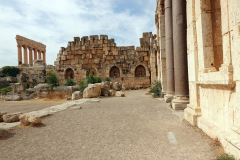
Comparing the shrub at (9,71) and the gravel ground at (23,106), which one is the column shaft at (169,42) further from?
the shrub at (9,71)

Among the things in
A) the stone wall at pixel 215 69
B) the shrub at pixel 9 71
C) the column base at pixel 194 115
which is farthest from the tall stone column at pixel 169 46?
the shrub at pixel 9 71

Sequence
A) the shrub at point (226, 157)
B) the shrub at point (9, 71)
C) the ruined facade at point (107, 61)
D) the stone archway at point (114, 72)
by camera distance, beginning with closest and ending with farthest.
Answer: the shrub at point (226, 157) → the ruined facade at point (107, 61) → the stone archway at point (114, 72) → the shrub at point (9, 71)

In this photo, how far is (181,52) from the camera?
5.48 m

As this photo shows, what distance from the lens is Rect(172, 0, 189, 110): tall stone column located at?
5418mm

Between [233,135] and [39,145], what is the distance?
3175mm

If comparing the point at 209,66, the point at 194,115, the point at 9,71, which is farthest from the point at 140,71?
the point at 9,71

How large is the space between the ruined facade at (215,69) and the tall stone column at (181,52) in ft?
4.39

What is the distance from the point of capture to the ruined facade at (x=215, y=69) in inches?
90.7

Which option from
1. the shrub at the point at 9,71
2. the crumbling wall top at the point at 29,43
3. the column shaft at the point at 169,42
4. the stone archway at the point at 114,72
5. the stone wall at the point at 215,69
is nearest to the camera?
the stone wall at the point at 215,69

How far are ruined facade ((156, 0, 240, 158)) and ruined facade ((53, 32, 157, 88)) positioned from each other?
1476cm

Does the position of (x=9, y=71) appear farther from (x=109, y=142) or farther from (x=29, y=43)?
(x=109, y=142)

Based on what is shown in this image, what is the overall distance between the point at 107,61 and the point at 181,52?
16373mm

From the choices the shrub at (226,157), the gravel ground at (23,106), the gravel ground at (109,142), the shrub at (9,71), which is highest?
the shrub at (9,71)

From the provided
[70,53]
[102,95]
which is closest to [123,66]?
[70,53]
